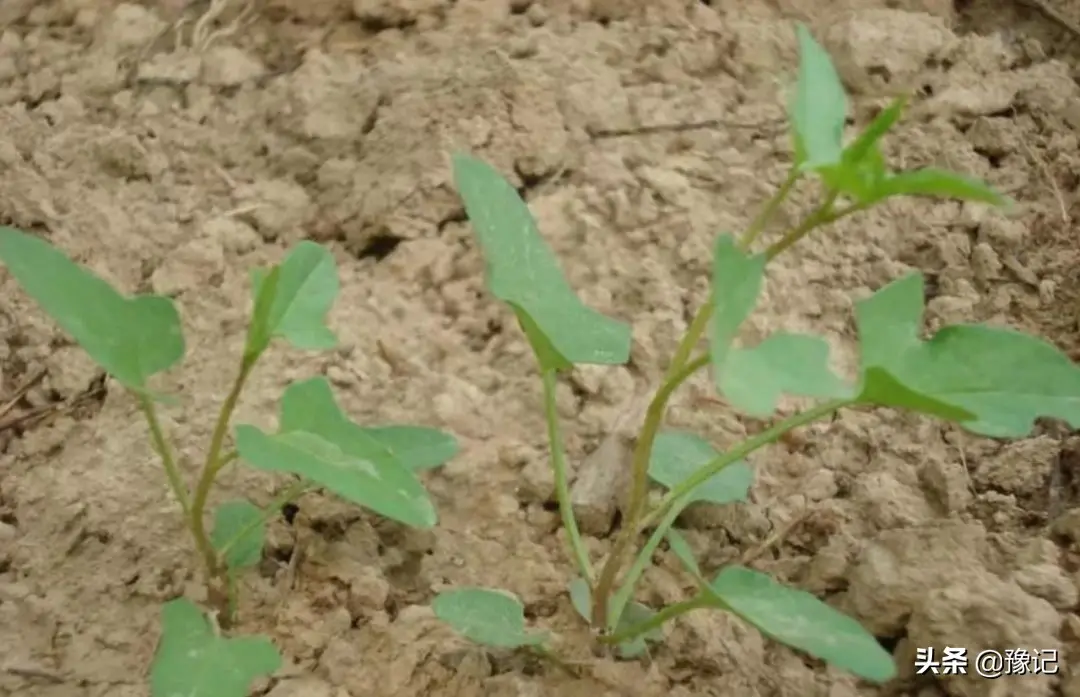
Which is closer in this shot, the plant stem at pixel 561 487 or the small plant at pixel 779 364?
the small plant at pixel 779 364

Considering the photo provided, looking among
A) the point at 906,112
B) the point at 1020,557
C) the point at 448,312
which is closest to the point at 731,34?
the point at 906,112

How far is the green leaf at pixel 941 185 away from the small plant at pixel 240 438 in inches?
13.0

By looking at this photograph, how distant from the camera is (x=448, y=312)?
107cm

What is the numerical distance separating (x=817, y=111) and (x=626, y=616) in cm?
39

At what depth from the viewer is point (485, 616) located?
0.80 metres

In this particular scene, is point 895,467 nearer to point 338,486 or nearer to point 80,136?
point 338,486

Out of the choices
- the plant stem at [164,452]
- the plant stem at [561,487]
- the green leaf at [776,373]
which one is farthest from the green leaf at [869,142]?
the plant stem at [164,452]

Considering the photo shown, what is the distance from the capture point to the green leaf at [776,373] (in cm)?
A: 63

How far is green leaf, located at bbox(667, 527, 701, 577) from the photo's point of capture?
2.70 feet

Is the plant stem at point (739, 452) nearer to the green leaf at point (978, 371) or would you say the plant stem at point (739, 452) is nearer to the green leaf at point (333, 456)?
the green leaf at point (978, 371)

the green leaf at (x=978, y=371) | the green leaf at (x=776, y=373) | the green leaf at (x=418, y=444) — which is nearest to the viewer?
the green leaf at (x=776, y=373)

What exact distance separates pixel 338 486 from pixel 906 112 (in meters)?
0.80

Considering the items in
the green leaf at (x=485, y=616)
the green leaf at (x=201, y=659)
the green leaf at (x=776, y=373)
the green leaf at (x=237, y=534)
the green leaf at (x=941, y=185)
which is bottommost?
the green leaf at (x=485, y=616)

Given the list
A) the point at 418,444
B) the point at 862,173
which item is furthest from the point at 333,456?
the point at 862,173
